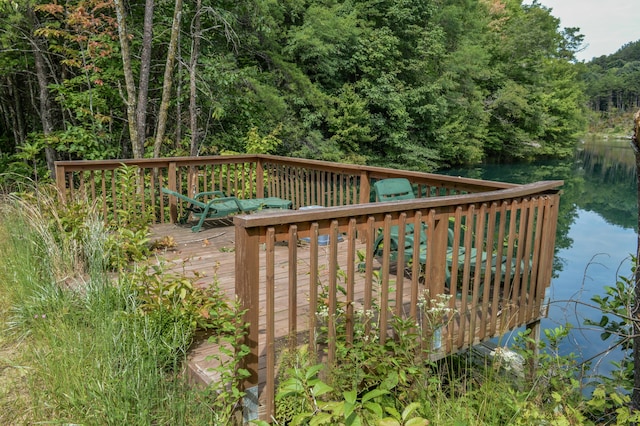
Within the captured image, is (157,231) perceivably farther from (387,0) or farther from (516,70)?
(516,70)

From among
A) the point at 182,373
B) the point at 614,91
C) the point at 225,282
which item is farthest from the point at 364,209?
the point at 614,91

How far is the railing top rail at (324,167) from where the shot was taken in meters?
3.64

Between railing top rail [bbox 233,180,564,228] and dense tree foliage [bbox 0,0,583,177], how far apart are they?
6.35 metres

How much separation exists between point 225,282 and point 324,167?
216 centimetres

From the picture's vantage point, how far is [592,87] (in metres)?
66.8

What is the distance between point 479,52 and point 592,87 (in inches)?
2311

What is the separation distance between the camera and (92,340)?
2.25 meters

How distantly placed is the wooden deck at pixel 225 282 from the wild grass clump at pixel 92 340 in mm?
132

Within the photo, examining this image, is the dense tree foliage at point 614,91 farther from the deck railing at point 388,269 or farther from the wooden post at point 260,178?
the deck railing at point 388,269

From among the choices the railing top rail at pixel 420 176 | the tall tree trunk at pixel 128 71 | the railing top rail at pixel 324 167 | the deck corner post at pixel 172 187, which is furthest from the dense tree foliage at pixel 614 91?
the deck corner post at pixel 172 187

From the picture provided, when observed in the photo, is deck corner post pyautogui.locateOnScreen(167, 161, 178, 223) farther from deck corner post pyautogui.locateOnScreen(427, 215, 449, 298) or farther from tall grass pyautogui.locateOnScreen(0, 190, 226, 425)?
deck corner post pyautogui.locateOnScreen(427, 215, 449, 298)

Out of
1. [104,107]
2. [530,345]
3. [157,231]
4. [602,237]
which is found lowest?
[602,237]

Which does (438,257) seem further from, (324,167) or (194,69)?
(194,69)

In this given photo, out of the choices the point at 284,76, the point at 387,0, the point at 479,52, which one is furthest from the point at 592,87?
the point at 284,76
